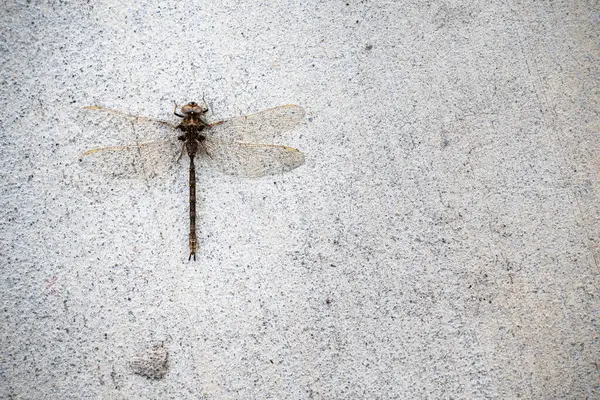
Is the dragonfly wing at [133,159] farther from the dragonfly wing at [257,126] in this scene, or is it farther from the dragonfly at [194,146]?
the dragonfly wing at [257,126]

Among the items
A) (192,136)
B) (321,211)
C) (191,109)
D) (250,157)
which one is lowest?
(321,211)

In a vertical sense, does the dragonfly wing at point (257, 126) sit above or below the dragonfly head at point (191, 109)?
below

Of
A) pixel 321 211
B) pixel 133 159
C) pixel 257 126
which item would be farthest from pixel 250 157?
pixel 133 159

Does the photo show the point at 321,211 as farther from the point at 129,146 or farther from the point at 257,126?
the point at 129,146

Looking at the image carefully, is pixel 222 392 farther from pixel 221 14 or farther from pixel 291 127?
pixel 221 14

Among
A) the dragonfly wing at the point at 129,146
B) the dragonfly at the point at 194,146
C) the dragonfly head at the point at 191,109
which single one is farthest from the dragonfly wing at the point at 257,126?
the dragonfly wing at the point at 129,146

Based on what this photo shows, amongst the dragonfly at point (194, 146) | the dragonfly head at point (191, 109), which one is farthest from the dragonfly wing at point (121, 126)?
the dragonfly head at point (191, 109)
